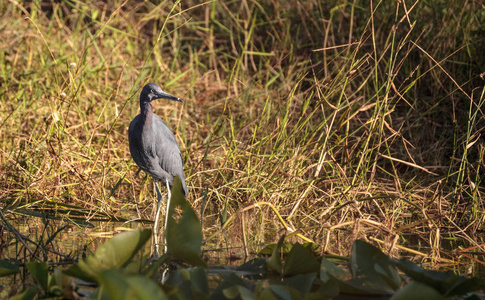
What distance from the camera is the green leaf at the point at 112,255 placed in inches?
82.0

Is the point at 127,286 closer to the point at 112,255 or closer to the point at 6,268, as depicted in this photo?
the point at 112,255

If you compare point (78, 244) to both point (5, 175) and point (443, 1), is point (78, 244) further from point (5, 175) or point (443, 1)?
point (443, 1)

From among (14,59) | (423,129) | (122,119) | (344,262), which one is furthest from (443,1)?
(14,59)

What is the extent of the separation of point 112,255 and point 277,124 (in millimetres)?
2020

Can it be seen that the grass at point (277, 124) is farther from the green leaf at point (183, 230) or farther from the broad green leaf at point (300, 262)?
the green leaf at point (183, 230)

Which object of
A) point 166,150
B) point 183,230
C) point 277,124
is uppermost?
point 183,230

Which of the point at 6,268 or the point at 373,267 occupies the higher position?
the point at 6,268

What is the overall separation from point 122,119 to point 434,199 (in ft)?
7.79

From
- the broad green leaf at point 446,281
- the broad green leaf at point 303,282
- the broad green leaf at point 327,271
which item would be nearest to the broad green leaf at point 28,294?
the broad green leaf at point 303,282

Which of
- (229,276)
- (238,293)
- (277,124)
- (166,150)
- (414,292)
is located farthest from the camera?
(277,124)

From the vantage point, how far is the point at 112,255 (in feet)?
7.01

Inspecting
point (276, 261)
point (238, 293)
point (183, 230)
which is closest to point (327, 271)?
point (276, 261)

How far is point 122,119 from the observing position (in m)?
4.80

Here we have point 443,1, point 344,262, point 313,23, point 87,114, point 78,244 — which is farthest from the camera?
point 313,23
